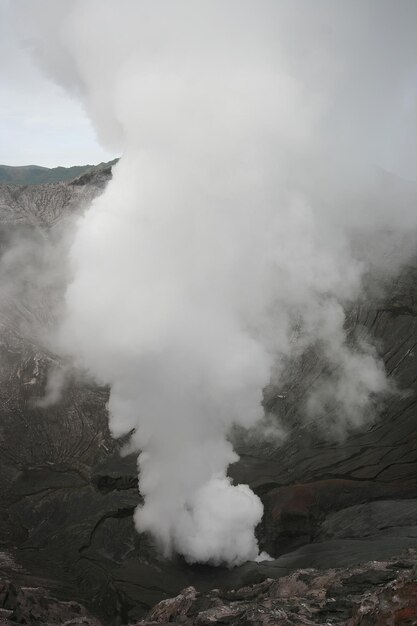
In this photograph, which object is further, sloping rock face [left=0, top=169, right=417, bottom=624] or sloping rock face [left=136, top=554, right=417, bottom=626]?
sloping rock face [left=0, top=169, right=417, bottom=624]

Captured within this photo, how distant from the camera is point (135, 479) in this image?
165 ft

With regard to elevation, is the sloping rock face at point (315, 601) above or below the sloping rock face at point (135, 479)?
below

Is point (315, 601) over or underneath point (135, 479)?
underneath

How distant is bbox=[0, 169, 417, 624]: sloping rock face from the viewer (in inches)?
1273

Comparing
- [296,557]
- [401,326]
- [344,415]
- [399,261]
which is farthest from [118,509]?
[399,261]

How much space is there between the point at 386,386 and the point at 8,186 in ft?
259

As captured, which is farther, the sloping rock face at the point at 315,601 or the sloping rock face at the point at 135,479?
the sloping rock face at the point at 135,479

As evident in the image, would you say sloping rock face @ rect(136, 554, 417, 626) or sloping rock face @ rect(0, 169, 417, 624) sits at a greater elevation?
sloping rock face @ rect(0, 169, 417, 624)

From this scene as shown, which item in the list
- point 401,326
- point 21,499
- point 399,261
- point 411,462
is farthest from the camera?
point 399,261

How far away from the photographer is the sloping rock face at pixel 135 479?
32.3 metres

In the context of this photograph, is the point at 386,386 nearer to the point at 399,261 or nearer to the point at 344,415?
the point at 344,415

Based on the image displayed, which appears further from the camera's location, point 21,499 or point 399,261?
point 399,261

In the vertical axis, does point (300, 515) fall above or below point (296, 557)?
above

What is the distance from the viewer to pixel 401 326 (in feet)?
196
